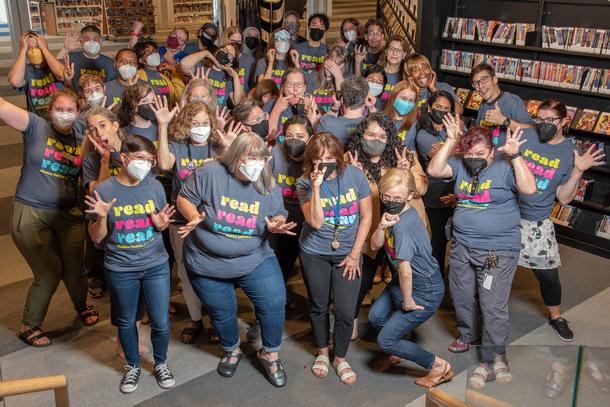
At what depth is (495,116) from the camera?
5.62m

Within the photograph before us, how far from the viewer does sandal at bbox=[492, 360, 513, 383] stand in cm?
276

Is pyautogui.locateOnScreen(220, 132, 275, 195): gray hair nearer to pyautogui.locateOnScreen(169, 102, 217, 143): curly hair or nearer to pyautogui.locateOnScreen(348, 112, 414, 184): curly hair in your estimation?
pyautogui.locateOnScreen(169, 102, 217, 143): curly hair

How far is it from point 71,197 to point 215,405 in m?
1.66

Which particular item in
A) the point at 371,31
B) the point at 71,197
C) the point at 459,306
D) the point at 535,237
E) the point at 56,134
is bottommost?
the point at 459,306

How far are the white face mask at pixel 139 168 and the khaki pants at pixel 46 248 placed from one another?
102 centimetres

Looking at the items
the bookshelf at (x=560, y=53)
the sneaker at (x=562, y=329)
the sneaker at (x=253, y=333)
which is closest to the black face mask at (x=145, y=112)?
the sneaker at (x=253, y=333)

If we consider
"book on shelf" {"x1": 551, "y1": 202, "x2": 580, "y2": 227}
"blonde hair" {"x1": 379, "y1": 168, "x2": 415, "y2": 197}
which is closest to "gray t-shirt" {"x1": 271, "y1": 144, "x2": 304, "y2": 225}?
"blonde hair" {"x1": 379, "y1": 168, "x2": 415, "y2": 197}

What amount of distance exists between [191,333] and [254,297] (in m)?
0.84

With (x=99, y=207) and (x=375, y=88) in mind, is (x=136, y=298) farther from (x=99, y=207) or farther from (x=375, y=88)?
(x=375, y=88)

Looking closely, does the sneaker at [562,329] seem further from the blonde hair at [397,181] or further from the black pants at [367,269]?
the blonde hair at [397,181]

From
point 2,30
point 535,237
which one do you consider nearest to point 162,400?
point 535,237

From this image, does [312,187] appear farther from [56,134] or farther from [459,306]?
[56,134]

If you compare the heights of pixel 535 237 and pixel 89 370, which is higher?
pixel 535 237

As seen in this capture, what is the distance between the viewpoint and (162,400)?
4.09 m
